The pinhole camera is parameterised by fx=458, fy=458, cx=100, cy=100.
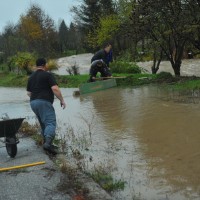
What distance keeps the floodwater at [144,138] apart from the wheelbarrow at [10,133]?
1.38m

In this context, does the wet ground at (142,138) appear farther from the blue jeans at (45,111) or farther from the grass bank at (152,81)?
the grass bank at (152,81)

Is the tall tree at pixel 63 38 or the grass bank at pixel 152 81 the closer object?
the grass bank at pixel 152 81

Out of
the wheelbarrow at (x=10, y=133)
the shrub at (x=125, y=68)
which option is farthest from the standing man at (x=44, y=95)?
the shrub at (x=125, y=68)

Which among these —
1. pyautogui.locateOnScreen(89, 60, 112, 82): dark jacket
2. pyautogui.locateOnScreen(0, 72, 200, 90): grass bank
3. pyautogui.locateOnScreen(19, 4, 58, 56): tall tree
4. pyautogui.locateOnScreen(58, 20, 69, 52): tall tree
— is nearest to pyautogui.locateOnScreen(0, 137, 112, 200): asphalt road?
pyautogui.locateOnScreen(0, 72, 200, 90): grass bank

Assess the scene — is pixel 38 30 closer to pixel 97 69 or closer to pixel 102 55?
pixel 97 69

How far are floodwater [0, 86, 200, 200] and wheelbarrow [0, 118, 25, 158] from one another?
1383 mm

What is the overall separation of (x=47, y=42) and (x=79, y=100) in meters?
49.7

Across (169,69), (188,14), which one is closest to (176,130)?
(188,14)

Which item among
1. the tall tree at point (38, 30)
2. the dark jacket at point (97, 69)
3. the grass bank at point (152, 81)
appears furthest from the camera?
the tall tree at point (38, 30)

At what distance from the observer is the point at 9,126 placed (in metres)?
8.42

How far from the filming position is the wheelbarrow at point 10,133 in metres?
8.37

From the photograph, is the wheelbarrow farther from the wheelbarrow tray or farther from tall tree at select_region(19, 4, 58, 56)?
tall tree at select_region(19, 4, 58, 56)

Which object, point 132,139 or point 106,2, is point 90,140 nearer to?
point 132,139

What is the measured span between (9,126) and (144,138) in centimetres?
316
